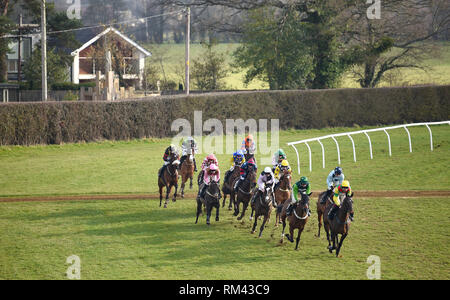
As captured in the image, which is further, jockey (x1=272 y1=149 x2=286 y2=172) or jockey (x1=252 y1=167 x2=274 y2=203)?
jockey (x1=272 y1=149 x2=286 y2=172)

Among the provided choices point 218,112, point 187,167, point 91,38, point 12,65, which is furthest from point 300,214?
point 12,65

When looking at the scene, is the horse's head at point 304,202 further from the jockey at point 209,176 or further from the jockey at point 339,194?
the jockey at point 209,176

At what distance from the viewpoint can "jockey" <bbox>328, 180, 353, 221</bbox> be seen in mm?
11277

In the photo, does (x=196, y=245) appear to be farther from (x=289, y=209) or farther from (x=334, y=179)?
(x=334, y=179)

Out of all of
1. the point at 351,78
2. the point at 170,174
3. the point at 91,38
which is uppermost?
→ the point at 91,38

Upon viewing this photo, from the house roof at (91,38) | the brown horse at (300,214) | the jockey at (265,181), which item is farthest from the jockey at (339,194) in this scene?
the house roof at (91,38)

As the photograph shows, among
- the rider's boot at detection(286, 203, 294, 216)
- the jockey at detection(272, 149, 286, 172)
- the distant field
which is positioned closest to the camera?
the rider's boot at detection(286, 203, 294, 216)

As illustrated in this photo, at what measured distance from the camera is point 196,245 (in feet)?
40.3

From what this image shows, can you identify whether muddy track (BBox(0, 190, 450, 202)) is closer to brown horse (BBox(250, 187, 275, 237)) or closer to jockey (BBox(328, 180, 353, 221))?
brown horse (BBox(250, 187, 275, 237))

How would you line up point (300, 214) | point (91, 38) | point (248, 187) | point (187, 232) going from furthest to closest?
point (91, 38) → point (248, 187) → point (187, 232) → point (300, 214)

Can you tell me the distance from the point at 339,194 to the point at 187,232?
362 cm

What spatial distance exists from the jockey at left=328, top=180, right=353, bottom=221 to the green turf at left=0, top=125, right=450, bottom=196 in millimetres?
6114

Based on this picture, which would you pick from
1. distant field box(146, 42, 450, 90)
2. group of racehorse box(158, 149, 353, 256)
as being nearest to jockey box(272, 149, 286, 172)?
group of racehorse box(158, 149, 353, 256)

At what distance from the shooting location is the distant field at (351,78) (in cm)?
4424
